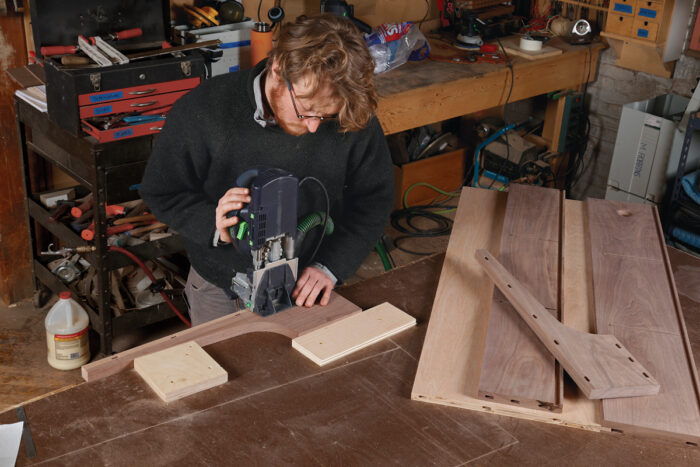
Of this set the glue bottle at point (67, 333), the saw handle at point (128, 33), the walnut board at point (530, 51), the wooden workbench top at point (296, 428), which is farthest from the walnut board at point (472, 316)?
the walnut board at point (530, 51)

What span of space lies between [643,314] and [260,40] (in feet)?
6.31

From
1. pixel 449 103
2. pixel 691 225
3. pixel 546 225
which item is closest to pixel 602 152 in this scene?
pixel 691 225

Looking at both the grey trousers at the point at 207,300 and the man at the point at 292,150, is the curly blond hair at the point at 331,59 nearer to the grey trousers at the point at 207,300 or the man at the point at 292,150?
the man at the point at 292,150

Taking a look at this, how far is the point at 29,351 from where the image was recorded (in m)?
3.11

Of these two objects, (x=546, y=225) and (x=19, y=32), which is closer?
(x=546, y=225)

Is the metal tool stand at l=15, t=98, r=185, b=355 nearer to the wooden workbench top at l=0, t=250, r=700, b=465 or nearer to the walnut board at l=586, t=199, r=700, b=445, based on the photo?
the wooden workbench top at l=0, t=250, r=700, b=465

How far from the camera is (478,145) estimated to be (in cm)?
455

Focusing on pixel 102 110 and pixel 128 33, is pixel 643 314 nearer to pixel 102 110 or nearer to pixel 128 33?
pixel 102 110

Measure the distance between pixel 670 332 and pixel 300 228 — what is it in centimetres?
86

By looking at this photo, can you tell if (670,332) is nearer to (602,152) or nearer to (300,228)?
(300,228)

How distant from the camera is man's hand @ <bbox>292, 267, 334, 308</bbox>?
5.88 ft

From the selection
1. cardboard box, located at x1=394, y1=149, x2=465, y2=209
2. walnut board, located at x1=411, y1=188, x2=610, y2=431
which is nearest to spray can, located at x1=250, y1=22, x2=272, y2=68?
walnut board, located at x1=411, y1=188, x2=610, y2=431

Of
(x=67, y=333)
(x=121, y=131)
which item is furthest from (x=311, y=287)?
(x=67, y=333)

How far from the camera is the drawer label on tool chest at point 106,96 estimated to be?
262 centimetres
